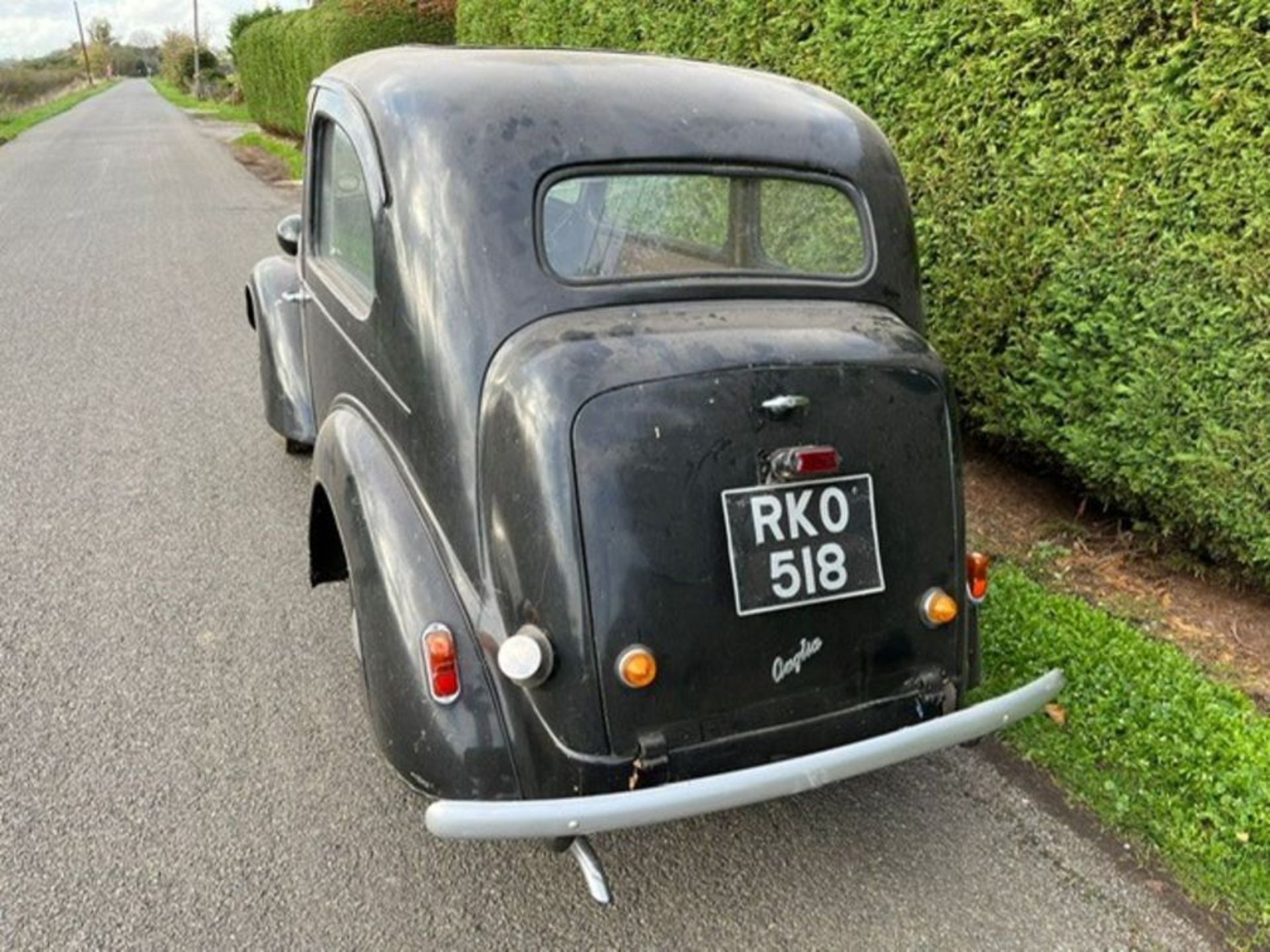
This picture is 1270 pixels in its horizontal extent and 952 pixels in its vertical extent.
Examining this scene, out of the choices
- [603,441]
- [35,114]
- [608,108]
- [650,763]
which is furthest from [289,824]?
[35,114]

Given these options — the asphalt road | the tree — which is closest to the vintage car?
the asphalt road

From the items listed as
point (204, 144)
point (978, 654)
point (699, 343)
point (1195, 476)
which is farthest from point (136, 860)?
point (204, 144)

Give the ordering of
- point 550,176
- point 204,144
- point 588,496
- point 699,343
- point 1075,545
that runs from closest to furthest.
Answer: point 588,496 → point 699,343 → point 550,176 → point 1075,545 → point 204,144

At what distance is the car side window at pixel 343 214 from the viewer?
2.94 meters

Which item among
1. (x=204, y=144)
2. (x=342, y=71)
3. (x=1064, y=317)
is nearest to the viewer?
(x=342, y=71)

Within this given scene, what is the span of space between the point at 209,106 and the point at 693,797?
153ft

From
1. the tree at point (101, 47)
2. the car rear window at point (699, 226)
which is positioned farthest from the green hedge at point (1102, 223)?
the tree at point (101, 47)

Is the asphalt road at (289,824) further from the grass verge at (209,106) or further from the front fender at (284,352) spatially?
the grass verge at (209,106)

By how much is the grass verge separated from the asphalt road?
2997 cm

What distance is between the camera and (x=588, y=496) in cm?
210

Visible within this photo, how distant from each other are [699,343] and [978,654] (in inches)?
44.7

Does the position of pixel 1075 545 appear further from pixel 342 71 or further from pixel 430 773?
pixel 342 71

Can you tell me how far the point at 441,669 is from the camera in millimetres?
2223

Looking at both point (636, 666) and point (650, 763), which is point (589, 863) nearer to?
point (650, 763)
